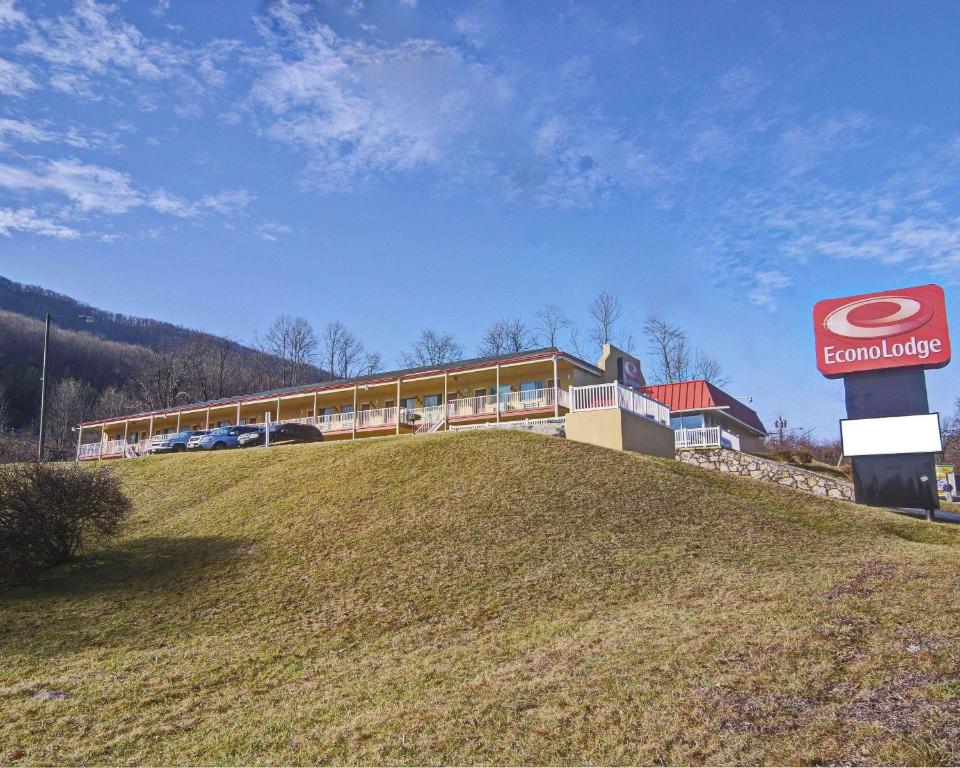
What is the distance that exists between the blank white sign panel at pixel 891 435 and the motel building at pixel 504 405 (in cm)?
621

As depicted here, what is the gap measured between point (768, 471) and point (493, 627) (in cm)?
1906

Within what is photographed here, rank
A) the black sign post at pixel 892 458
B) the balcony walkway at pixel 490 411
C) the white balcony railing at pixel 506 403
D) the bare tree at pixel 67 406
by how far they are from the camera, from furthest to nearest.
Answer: the bare tree at pixel 67 406 < the white balcony railing at pixel 506 403 < the balcony walkway at pixel 490 411 < the black sign post at pixel 892 458

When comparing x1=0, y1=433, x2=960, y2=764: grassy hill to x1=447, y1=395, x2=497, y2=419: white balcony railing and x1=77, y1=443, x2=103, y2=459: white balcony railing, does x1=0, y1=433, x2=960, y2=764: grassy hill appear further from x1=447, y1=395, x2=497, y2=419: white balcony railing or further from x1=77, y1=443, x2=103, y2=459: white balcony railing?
x1=77, y1=443, x2=103, y2=459: white balcony railing

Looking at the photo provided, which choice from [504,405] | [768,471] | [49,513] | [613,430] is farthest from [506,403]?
[49,513]

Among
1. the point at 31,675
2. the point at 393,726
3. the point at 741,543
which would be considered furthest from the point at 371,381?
the point at 393,726

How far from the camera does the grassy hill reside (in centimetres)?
596

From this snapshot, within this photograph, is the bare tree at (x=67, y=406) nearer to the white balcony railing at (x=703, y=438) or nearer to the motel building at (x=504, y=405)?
the motel building at (x=504, y=405)

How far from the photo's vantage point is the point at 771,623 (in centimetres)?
861

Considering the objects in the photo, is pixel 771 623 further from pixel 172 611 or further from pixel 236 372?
pixel 236 372

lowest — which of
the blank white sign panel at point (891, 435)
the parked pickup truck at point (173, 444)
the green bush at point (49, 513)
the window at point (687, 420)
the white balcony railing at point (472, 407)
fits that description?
the green bush at point (49, 513)

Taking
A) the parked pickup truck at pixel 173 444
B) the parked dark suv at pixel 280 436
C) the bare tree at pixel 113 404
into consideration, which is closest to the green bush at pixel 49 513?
the parked dark suv at pixel 280 436

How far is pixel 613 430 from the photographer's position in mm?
23609

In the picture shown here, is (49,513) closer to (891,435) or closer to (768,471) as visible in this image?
(768,471)

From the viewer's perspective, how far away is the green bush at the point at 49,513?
522 inches
